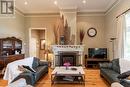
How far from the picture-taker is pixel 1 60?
6668mm

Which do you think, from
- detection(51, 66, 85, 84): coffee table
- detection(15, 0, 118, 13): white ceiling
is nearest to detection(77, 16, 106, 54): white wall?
detection(15, 0, 118, 13): white ceiling

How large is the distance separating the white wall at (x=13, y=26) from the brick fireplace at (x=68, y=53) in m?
2.07

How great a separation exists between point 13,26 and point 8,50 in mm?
1454

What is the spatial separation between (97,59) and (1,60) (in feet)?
16.3

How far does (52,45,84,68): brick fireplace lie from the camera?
9.12 metres

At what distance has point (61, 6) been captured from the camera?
904 centimetres

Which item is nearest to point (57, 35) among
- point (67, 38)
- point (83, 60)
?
point (67, 38)

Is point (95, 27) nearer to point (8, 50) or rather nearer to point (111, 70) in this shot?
point (111, 70)

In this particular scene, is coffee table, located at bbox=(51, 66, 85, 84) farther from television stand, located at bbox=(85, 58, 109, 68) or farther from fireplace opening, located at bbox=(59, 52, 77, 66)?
television stand, located at bbox=(85, 58, 109, 68)

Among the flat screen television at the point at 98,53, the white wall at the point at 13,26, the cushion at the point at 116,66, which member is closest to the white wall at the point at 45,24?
the white wall at the point at 13,26

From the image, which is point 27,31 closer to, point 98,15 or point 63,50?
point 63,50

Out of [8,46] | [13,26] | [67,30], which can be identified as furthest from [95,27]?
[8,46]

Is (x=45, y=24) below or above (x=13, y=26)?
above

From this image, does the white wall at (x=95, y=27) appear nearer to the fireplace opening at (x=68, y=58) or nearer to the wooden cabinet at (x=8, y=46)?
the fireplace opening at (x=68, y=58)
